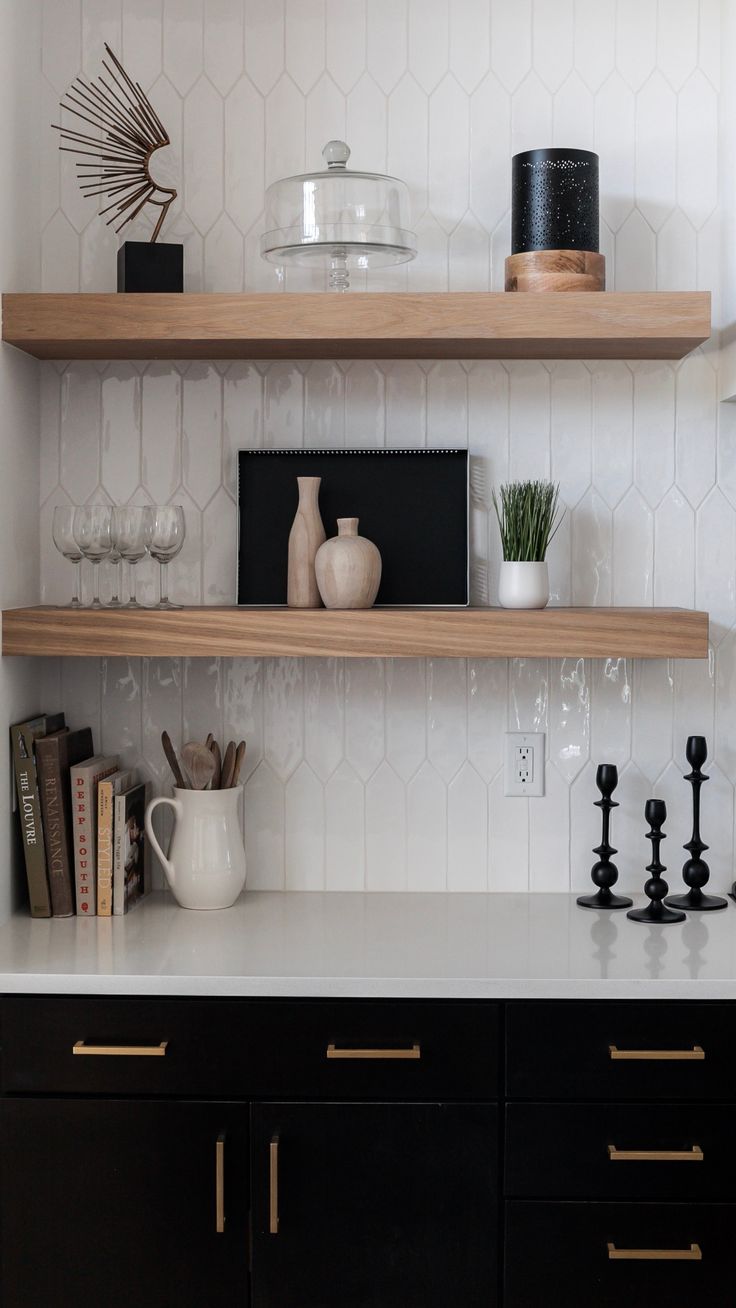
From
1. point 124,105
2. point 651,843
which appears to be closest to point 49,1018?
point 651,843

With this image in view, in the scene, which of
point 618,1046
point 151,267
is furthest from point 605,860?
point 151,267

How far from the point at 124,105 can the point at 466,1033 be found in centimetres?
174

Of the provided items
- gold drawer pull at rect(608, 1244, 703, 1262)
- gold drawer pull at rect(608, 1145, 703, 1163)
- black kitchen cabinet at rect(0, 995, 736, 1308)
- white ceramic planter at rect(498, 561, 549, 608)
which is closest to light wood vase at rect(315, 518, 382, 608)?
white ceramic planter at rect(498, 561, 549, 608)

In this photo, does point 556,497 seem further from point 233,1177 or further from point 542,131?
point 233,1177

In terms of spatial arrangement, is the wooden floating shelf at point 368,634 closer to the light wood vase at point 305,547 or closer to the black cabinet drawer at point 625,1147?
the light wood vase at point 305,547

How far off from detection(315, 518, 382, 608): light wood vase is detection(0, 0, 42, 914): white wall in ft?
1.77

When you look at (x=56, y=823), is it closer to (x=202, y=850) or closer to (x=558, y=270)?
(x=202, y=850)

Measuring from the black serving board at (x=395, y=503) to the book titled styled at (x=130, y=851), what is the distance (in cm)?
41

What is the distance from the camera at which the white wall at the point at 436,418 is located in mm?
2238

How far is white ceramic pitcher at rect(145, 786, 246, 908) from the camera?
212 cm

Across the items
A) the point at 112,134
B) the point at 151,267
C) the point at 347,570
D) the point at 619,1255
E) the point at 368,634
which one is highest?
the point at 112,134

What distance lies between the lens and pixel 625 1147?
177cm

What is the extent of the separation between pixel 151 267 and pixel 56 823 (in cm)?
97

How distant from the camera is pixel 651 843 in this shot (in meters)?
2.27
